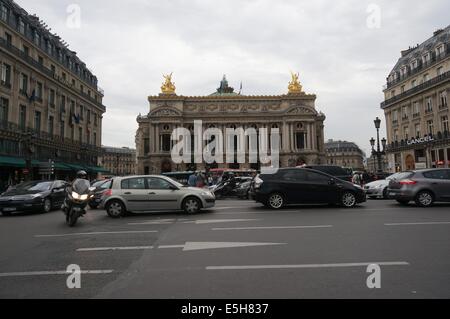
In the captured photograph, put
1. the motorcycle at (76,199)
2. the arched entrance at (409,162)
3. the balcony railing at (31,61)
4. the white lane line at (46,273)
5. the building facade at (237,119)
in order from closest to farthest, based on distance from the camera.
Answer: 1. the white lane line at (46,273)
2. the motorcycle at (76,199)
3. the balcony railing at (31,61)
4. the arched entrance at (409,162)
5. the building facade at (237,119)

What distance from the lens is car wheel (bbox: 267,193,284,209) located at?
13266mm

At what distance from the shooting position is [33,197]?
14359mm

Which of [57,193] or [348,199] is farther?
[57,193]

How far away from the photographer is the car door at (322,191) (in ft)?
43.2

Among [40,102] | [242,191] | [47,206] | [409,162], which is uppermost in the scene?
[40,102]

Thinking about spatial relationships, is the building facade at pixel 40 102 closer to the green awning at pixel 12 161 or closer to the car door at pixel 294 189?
the green awning at pixel 12 161

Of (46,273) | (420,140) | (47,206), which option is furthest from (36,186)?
(420,140)

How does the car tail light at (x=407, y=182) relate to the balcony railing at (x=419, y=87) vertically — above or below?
below

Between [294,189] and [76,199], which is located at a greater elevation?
[294,189]

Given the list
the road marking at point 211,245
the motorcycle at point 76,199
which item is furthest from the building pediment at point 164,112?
the road marking at point 211,245

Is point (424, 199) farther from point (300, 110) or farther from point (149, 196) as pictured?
point (300, 110)

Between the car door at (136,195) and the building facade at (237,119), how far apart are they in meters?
66.3

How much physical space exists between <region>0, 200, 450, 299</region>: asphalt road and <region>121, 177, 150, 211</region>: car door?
5.78 ft

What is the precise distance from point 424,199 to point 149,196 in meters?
9.67
